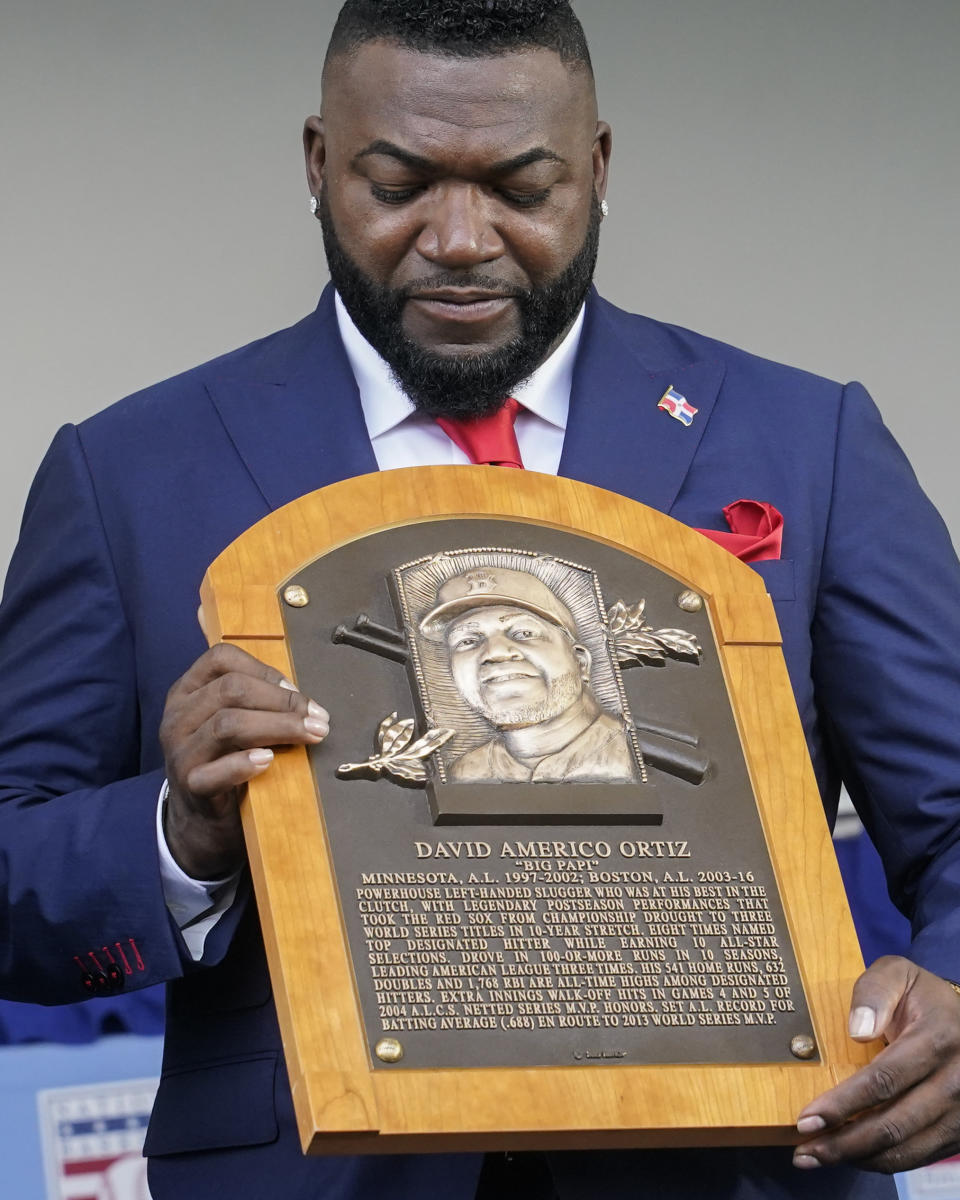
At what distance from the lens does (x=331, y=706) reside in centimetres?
244

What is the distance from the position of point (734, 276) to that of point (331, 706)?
→ 2.04 metres

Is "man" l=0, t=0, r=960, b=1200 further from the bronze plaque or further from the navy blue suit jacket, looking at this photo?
the bronze plaque

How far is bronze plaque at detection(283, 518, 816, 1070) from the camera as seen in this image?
232 cm

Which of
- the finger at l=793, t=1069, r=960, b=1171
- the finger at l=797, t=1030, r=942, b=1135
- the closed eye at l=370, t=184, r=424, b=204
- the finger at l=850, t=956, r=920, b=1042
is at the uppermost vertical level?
the closed eye at l=370, t=184, r=424, b=204

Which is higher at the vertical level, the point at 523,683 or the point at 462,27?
the point at 462,27

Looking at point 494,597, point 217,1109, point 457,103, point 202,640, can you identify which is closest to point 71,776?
point 202,640

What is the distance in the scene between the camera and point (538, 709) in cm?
250

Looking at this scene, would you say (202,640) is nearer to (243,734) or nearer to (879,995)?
(243,734)

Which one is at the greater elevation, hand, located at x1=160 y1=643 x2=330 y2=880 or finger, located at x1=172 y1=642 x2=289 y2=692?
finger, located at x1=172 y1=642 x2=289 y2=692

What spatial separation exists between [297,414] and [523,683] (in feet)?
1.93

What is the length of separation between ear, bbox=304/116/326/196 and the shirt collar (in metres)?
0.17

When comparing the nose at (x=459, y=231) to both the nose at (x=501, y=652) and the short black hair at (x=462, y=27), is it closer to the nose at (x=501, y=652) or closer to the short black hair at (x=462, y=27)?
the short black hair at (x=462, y=27)

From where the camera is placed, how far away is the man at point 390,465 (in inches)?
102

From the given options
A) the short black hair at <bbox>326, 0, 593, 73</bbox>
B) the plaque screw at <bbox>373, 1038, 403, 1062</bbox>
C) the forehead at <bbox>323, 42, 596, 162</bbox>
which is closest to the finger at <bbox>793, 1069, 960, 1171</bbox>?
the plaque screw at <bbox>373, 1038, 403, 1062</bbox>
